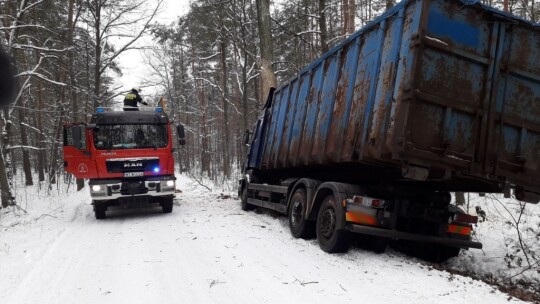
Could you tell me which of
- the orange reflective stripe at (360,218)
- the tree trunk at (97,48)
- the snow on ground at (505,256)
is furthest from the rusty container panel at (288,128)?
the tree trunk at (97,48)

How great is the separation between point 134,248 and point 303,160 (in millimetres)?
3233

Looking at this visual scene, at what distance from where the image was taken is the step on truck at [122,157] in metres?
8.88

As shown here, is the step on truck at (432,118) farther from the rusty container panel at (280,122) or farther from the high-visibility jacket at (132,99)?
the high-visibility jacket at (132,99)

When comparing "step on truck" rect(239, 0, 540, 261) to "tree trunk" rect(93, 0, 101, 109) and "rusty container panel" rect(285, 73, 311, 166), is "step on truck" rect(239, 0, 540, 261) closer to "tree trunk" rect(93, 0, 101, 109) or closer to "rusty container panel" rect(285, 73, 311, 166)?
"rusty container panel" rect(285, 73, 311, 166)

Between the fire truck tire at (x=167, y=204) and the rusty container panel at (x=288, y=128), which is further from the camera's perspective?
the fire truck tire at (x=167, y=204)

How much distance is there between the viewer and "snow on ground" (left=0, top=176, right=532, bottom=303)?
3850 millimetres

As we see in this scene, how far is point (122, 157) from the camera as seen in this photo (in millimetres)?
9141

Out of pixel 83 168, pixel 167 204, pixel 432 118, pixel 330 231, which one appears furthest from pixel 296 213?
pixel 83 168

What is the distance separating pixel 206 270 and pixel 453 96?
367 centimetres

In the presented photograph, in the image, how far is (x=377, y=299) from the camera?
12.3ft

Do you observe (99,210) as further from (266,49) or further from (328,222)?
(266,49)

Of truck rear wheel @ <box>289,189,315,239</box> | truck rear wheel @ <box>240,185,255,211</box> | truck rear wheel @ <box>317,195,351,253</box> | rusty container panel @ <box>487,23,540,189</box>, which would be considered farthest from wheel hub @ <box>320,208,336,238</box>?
truck rear wheel @ <box>240,185,255,211</box>

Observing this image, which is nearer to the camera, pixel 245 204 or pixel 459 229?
pixel 459 229

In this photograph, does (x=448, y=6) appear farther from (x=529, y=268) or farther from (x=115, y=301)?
(x=115, y=301)
